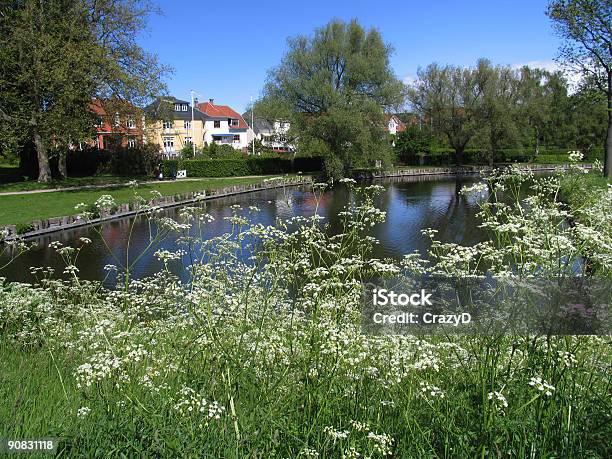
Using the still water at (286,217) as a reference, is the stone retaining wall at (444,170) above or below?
above

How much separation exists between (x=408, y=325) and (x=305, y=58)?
134ft

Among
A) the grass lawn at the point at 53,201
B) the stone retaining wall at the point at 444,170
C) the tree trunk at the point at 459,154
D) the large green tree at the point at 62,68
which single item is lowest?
the grass lawn at the point at 53,201

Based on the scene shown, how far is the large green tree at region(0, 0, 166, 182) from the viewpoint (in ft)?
91.7

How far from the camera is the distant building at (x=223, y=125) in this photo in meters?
81.6

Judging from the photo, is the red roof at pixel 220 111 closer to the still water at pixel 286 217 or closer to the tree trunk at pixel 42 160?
the tree trunk at pixel 42 160

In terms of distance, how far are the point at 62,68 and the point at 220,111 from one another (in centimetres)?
5679

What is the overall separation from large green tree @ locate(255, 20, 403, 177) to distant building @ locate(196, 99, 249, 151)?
3873 cm

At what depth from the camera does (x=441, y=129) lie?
55781mm

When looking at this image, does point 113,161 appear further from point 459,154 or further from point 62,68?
point 459,154

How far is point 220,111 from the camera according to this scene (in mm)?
83250

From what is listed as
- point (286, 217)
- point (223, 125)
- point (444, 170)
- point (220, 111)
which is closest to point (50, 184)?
point (286, 217)

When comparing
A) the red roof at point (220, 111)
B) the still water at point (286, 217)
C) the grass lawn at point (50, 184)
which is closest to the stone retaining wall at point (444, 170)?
the still water at point (286, 217)

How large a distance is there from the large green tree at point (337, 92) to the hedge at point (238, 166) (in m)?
5.35

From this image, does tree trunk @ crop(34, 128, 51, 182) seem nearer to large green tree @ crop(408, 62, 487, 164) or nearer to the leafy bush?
the leafy bush
